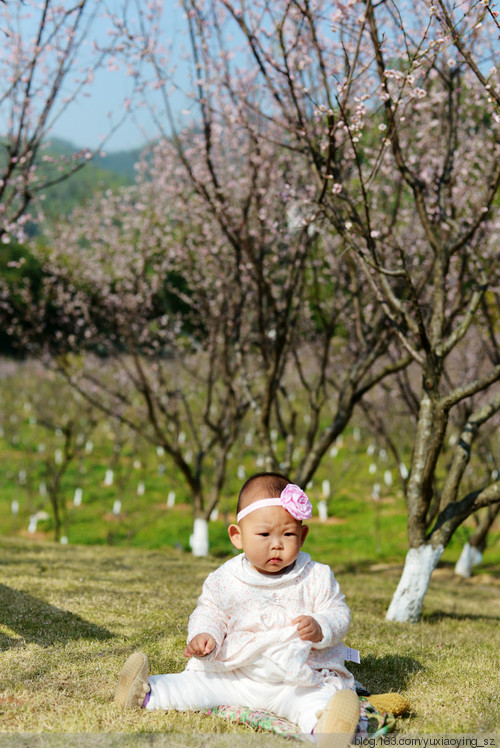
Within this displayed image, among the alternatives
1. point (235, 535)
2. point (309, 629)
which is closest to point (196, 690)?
point (309, 629)

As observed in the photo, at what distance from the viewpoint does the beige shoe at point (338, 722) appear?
8.13 ft

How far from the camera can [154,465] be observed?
2320 centimetres

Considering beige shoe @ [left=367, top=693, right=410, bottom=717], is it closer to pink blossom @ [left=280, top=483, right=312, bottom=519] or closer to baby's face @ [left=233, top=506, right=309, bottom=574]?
baby's face @ [left=233, top=506, right=309, bottom=574]

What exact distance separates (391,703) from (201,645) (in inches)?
34.3

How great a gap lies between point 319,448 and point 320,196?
129 inches

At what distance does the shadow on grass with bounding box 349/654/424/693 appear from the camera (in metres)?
3.39

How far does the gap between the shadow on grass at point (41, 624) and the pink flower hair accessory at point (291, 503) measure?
55.6 inches

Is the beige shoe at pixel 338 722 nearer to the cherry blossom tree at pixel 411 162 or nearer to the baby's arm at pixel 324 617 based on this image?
the baby's arm at pixel 324 617

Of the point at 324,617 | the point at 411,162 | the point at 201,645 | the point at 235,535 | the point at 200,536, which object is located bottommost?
the point at 200,536

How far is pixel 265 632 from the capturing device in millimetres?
3020

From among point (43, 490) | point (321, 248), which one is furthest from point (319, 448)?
point (43, 490)

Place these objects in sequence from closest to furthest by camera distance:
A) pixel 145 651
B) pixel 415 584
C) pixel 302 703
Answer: pixel 302 703
pixel 145 651
pixel 415 584

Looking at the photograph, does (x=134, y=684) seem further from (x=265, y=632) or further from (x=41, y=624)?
(x=41, y=624)

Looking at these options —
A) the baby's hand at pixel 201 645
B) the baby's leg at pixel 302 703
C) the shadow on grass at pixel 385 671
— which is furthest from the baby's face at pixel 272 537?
the shadow on grass at pixel 385 671
